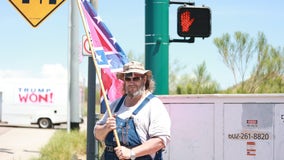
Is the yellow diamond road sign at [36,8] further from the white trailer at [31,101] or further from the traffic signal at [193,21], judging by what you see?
the white trailer at [31,101]

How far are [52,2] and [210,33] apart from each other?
3.04 m

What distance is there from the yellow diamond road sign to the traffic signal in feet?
8.18

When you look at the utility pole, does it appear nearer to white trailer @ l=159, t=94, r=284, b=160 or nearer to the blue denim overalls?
white trailer @ l=159, t=94, r=284, b=160

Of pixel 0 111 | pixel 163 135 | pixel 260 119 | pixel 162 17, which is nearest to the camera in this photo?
pixel 163 135

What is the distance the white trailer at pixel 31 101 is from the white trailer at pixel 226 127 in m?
24.0

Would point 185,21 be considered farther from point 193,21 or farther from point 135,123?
point 135,123

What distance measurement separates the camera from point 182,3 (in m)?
8.88

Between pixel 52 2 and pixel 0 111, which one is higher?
pixel 52 2

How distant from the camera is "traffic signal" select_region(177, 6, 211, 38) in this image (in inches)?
342

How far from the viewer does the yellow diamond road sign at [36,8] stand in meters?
10.1

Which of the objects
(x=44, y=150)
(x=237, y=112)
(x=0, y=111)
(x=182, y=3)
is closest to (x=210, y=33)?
(x=182, y=3)

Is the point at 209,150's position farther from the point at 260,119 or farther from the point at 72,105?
the point at 72,105

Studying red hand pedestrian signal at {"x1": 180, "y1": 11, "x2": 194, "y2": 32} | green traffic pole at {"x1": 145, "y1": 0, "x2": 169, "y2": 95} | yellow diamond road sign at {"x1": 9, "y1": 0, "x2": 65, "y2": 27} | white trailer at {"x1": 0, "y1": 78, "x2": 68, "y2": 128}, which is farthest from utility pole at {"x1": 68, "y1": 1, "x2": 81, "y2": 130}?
white trailer at {"x1": 0, "y1": 78, "x2": 68, "y2": 128}

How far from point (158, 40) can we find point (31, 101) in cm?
2308
